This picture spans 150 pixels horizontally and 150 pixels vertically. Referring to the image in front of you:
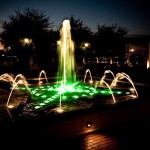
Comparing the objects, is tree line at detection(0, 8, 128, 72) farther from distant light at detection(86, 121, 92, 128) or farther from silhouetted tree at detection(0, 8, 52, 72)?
distant light at detection(86, 121, 92, 128)

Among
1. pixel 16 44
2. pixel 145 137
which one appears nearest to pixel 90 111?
pixel 145 137

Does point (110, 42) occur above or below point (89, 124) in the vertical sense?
above

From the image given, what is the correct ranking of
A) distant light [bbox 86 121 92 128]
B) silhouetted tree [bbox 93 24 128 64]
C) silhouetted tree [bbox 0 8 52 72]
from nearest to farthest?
distant light [bbox 86 121 92 128], silhouetted tree [bbox 0 8 52 72], silhouetted tree [bbox 93 24 128 64]

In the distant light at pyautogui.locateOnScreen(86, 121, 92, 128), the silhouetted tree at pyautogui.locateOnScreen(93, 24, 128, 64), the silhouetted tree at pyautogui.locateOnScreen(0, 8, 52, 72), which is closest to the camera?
the distant light at pyautogui.locateOnScreen(86, 121, 92, 128)

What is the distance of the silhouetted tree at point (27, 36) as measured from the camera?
26.6 meters

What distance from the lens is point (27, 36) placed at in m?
26.3

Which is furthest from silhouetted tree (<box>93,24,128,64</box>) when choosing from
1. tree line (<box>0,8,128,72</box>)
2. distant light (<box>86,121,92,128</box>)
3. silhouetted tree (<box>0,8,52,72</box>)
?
distant light (<box>86,121,92,128</box>)

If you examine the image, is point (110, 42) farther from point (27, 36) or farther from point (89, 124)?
point (89, 124)

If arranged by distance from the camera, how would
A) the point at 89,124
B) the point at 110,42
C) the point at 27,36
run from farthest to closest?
the point at 110,42, the point at 27,36, the point at 89,124

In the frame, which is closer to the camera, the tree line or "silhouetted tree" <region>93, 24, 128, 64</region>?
the tree line

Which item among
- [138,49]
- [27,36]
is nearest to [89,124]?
[27,36]

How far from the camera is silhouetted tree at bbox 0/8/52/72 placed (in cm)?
2656

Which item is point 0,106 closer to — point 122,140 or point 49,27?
point 122,140

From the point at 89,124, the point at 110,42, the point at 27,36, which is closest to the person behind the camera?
the point at 89,124
